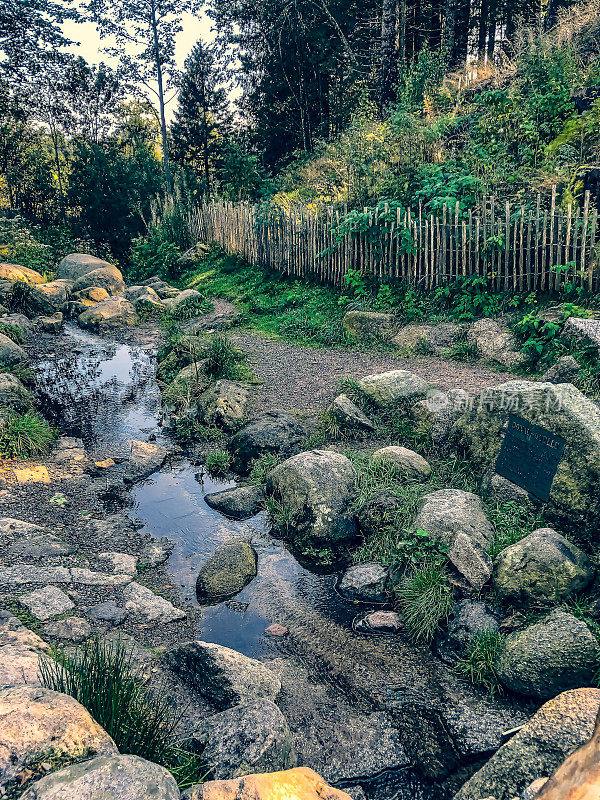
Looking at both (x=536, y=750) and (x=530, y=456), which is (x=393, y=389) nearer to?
(x=530, y=456)

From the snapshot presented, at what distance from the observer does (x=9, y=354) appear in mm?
8828

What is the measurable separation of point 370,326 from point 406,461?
13.5 ft

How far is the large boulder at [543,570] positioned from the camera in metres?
3.89

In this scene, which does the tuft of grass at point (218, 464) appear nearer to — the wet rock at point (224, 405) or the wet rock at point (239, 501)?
the wet rock at point (239, 501)

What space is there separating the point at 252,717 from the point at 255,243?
41.1 ft

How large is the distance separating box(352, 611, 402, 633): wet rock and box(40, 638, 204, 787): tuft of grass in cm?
182

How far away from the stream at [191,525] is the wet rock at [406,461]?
1348 mm

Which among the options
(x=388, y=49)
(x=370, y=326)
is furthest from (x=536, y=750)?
(x=388, y=49)

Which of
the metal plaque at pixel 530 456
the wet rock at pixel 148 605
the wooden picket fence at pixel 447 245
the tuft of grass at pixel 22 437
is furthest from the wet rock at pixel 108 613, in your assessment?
the wooden picket fence at pixel 447 245

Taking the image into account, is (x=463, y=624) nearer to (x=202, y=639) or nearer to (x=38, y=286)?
(x=202, y=639)

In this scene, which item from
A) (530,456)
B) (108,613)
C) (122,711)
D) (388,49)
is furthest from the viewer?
(388,49)

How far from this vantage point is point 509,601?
4059mm

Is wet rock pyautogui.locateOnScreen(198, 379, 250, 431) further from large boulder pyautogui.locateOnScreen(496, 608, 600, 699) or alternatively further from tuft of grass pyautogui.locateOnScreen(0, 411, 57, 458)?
large boulder pyautogui.locateOnScreen(496, 608, 600, 699)

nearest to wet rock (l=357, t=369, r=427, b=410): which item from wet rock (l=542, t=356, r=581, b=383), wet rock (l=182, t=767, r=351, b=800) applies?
wet rock (l=542, t=356, r=581, b=383)
